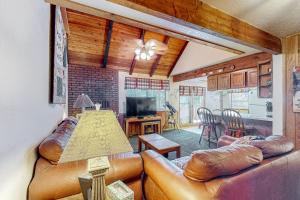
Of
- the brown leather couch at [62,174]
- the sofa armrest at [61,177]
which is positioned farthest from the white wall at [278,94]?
the sofa armrest at [61,177]

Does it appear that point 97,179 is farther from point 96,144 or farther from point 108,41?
point 108,41

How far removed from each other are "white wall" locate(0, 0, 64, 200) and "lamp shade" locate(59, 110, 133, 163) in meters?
0.36

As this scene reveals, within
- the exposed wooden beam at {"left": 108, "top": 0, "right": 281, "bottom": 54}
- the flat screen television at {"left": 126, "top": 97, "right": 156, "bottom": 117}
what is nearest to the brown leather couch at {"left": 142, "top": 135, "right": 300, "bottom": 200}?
the exposed wooden beam at {"left": 108, "top": 0, "right": 281, "bottom": 54}

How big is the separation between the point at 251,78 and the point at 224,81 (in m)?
0.79

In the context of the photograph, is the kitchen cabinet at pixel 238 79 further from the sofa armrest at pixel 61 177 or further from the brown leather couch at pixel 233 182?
the sofa armrest at pixel 61 177

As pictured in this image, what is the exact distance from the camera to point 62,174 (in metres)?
1.12

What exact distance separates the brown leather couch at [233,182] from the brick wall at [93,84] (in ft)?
13.5

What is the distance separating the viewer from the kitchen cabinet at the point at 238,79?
4.25 meters

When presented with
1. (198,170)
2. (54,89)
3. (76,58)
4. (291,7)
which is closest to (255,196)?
(198,170)

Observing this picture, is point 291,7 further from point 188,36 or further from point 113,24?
point 113,24

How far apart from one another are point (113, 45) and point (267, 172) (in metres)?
4.82

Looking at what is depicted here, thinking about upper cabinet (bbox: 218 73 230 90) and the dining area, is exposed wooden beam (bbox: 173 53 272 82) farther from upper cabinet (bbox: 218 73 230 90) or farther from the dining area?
the dining area

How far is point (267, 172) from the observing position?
45.5 inches

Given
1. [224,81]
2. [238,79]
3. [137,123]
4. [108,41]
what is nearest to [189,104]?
[224,81]
